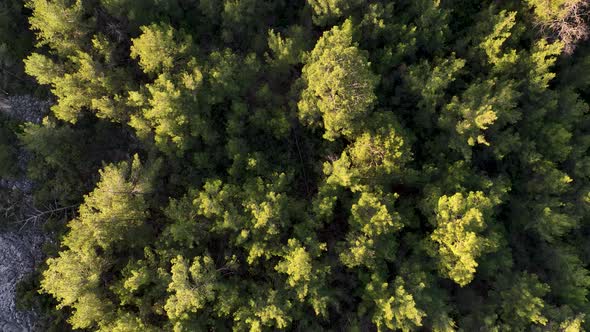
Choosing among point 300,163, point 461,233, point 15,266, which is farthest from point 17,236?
point 461,233

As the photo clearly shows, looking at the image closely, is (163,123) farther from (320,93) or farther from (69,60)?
(320,93)

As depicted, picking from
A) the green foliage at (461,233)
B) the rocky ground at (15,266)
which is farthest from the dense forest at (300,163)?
the rocky ground at (15,266)

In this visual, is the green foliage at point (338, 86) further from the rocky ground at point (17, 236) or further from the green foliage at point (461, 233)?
the rocky ground at point (17, 236)

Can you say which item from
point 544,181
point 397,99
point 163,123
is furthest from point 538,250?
point 163,123

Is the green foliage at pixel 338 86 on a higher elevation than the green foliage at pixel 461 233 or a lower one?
higher

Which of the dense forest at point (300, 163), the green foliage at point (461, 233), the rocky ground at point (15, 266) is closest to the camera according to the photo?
the dense forest at point (300, 163)

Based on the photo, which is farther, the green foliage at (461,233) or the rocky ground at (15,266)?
the rocky ground at (15,266)

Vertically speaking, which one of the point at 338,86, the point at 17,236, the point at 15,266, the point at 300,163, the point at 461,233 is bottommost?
the point at 461,233

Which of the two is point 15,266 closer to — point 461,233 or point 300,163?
point 300,163

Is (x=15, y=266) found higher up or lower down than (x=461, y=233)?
higher up
